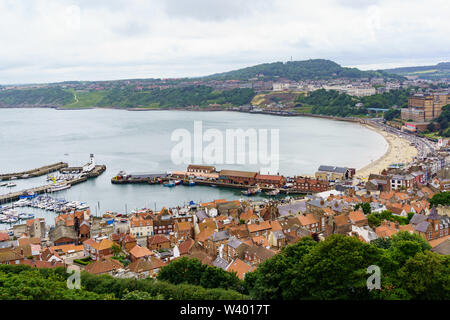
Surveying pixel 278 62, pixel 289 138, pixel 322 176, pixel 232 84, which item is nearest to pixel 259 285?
pixel 322 176

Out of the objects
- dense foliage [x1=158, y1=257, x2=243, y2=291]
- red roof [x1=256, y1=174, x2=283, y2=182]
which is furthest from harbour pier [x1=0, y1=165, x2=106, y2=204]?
dense foliage [x1=158, y1=257, x2=243, y2=291]

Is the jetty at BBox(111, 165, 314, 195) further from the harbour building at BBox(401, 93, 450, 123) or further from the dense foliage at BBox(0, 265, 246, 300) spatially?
the harbour building at BBox(401, 93, 450, 123)

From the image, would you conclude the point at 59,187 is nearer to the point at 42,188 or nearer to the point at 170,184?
→ the point at 42,188

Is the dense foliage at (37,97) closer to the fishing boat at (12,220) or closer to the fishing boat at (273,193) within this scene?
the fishing boat at (12,220)

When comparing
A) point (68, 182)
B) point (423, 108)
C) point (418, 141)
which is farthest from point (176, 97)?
point (68, 182)

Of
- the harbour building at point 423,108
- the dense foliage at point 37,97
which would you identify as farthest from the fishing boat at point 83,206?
the dense foliage at point 37,97

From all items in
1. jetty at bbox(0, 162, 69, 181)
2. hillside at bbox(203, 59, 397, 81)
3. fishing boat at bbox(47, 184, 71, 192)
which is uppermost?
hillside at bbox(203, 59, 397, 81)
